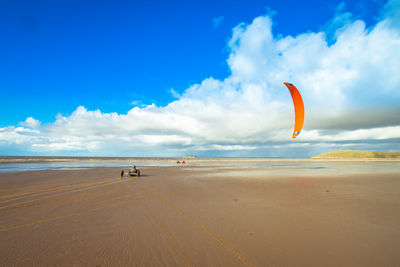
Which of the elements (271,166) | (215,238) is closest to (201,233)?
(215,238)

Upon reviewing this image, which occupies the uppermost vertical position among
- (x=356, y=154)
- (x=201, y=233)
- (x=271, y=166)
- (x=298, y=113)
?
(x=298, y=113)

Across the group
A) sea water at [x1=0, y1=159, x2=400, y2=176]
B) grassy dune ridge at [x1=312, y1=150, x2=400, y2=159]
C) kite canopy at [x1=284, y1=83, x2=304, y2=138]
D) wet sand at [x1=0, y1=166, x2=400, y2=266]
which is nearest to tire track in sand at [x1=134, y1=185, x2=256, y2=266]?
wet sand at [x1=0, y1=166, x2=400, y2=266]

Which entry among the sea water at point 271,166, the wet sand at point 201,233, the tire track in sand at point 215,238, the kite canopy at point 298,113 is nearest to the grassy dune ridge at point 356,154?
the sea water at point 271,166

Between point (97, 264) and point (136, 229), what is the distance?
6.77 feet

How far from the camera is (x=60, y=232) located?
20.0ft

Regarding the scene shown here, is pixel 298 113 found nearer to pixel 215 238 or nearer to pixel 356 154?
pixel 215 238

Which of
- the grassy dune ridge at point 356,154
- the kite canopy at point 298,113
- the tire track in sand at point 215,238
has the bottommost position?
the grassy dune ridge at point 356,154

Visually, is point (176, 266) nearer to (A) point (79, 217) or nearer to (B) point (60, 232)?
(B) point (60, 232)

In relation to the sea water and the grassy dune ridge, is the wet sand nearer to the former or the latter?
the sea water

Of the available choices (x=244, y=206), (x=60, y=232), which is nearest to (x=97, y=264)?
(x=60, y=232)

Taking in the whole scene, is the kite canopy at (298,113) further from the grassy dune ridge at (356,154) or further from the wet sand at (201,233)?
the grassy dune ridge at (356,154)

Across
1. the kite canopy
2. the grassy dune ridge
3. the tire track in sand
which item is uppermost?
the kite canopy

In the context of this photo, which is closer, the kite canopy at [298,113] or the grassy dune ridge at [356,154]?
the kite canopy at [298,113]

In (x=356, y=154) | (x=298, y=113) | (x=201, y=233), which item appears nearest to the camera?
(x=201, y=233)
